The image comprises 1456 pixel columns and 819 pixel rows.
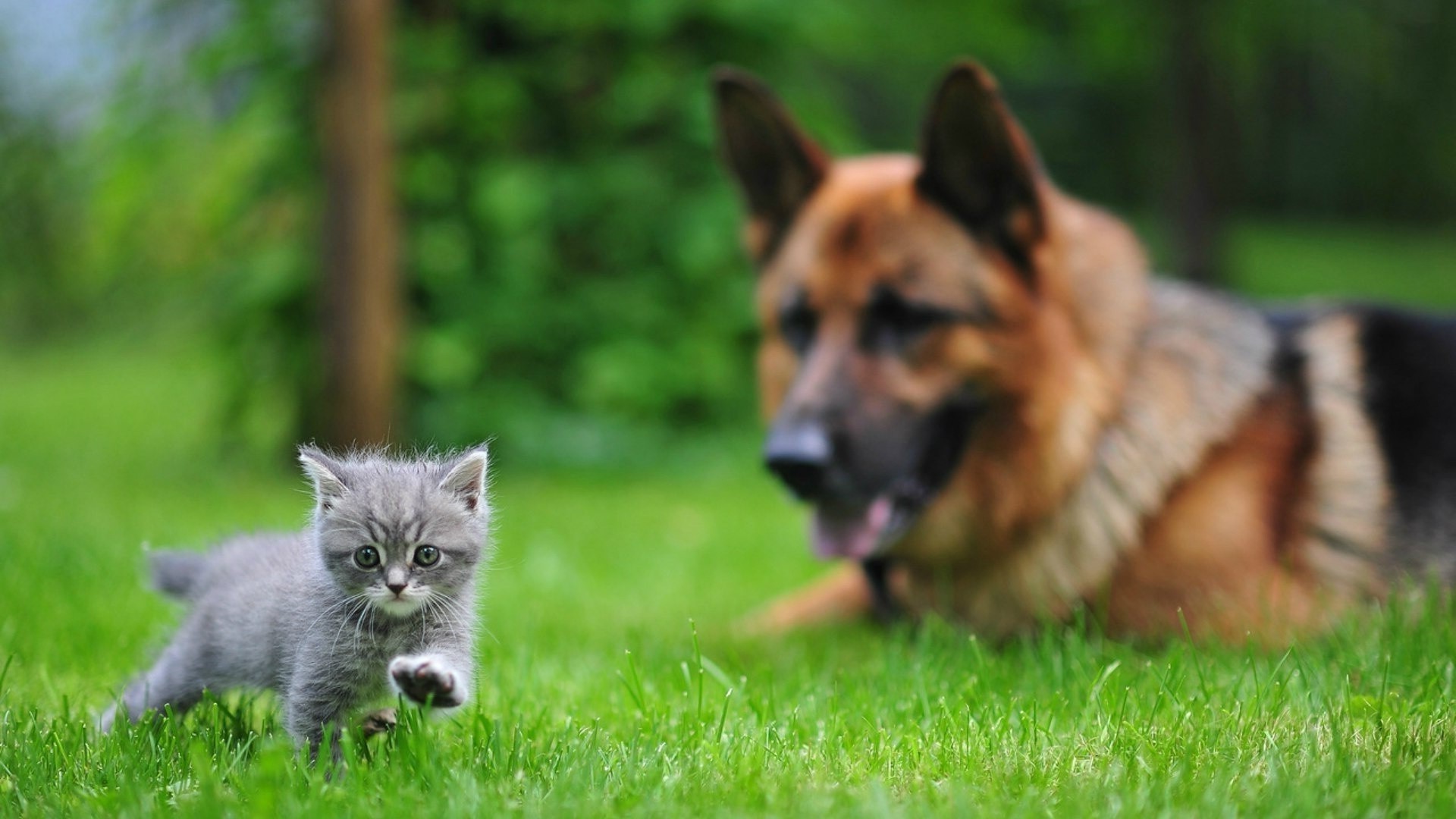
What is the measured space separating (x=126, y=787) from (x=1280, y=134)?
28.0m

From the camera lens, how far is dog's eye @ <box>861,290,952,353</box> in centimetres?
359

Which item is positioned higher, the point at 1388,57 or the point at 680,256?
the point at 1388,57

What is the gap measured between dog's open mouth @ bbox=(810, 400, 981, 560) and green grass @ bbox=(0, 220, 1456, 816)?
0.31m

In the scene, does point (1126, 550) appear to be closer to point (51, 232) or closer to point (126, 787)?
point (126, 787)

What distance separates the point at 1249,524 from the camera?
139 inches

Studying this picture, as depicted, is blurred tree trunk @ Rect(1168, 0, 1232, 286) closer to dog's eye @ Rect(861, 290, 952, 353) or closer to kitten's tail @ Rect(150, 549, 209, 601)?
dog's eye @ Rect(861, 290, 952, 353)

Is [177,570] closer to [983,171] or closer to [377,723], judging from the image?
[377,723]

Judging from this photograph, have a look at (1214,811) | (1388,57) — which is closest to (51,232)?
(1214,811)

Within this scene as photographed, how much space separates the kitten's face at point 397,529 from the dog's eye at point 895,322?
1682 millimetres

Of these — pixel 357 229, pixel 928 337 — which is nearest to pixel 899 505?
pixel 928 337

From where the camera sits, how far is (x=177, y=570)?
2729 millimetres

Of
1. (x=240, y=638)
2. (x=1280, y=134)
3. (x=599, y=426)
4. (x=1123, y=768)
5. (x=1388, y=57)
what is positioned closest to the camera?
(x=1123, y=768)

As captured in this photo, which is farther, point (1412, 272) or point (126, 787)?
point (1412, 272)

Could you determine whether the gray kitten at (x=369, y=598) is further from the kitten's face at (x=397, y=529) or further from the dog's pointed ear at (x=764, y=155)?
the dog's pointed ear at (x=764, y=155)
